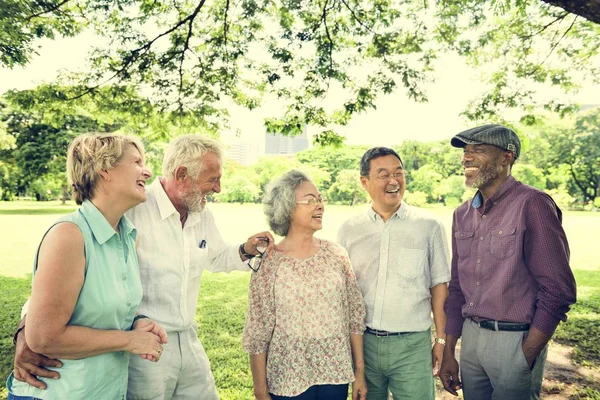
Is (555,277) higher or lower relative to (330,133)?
lower

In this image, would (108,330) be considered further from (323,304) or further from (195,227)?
(323,304)

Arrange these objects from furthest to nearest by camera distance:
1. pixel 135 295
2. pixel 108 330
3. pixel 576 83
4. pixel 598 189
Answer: pixel 598 189 → pixel 576 83 → pixel 135 295 → pixel 108 330

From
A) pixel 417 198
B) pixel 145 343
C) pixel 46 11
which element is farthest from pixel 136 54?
pixel 417 198

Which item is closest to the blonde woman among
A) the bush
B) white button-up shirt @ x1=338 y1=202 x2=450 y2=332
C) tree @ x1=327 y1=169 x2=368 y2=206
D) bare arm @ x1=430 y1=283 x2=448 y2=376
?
white button-up shirt @ x1=338 y1=202 x2=450 y2=332

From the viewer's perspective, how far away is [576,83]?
870 cm

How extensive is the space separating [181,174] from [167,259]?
20.8 inches

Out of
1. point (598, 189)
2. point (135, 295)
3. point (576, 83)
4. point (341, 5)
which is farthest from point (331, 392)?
point (598, 189)

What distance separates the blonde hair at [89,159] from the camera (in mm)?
1936

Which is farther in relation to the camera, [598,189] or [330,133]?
[598,189]

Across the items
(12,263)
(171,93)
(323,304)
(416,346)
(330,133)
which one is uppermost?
(171,93)

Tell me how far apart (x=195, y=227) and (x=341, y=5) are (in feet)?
22.3

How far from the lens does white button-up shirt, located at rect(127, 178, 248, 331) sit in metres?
2.40

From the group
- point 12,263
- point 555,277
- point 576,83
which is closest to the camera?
point 555,277

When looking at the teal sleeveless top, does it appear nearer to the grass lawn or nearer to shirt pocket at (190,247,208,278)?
shirt pocket at (190,247,208,278)
